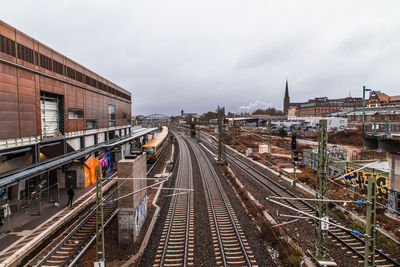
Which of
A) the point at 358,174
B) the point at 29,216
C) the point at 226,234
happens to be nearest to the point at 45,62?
the point at 29,216

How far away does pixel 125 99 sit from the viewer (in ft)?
155

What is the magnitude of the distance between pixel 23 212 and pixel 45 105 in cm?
928

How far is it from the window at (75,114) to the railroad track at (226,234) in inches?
659

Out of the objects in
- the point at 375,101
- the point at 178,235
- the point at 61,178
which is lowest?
the point at 178,235

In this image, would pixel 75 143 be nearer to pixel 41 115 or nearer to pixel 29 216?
pixel 41 115

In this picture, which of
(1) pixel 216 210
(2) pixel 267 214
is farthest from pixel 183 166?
(2) pixel 267 214

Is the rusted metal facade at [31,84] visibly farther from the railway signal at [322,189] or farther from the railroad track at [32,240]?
the railway signal at [322,189]

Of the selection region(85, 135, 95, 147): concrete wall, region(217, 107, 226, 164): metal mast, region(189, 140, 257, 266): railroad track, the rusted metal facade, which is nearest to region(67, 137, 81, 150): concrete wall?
the rusted metal facade

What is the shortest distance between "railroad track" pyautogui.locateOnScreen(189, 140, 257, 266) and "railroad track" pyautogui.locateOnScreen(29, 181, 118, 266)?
746 cm

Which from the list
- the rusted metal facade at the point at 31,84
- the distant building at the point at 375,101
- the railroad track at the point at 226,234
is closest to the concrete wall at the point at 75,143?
the rusted metal facade at the point at 31,84

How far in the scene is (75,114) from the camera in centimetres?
2438

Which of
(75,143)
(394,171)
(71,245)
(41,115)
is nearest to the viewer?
(71,245)

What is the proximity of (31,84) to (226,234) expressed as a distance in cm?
1867

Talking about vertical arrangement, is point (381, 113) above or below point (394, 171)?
above
